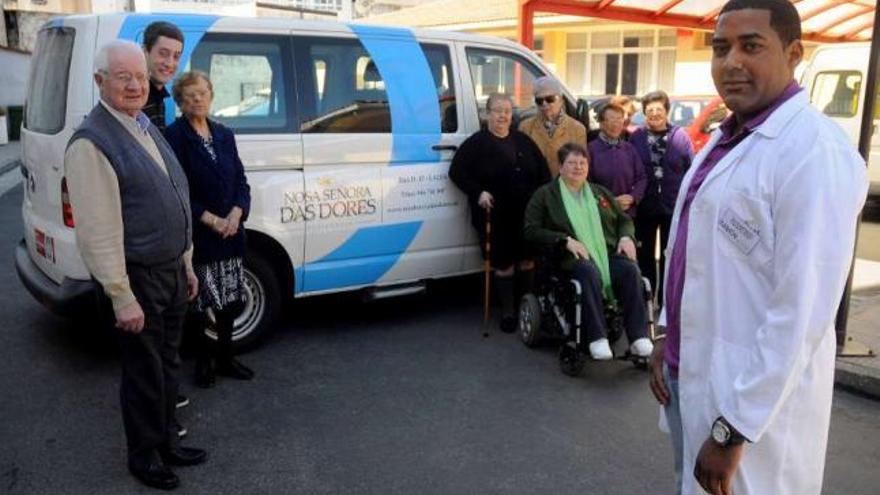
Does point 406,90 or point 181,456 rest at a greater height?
point 406,90

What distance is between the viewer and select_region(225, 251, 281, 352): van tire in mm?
4742

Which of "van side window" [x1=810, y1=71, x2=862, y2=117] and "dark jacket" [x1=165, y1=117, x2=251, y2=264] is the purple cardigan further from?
"van side window" [x1=810, y1=71, x2=862, y2=117]

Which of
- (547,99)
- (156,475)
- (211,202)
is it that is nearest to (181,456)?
(156,475)

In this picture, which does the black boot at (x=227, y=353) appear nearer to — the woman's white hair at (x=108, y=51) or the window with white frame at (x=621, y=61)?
the woman's white hair at (x=108, y=51)

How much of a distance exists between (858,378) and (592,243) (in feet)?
5.65

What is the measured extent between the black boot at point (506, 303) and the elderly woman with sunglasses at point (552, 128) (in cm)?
102

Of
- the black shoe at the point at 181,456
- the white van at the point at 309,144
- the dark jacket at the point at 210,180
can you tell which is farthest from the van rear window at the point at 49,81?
the black shoe at the point at 181,456

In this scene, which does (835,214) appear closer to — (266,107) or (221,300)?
(221,300)

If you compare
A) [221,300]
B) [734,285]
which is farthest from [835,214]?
[221,300]

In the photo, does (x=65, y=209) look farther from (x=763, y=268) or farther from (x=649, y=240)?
(x=649, y=240)

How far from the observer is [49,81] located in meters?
4.49

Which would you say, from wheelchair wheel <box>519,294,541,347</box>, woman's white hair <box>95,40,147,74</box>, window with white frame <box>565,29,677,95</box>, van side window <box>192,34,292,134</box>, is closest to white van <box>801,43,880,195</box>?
wheelchair wheel <box>519,294,541,347</box>

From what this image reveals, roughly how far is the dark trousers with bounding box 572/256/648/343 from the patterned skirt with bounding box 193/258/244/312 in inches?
78.7

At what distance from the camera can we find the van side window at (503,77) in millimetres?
5609
